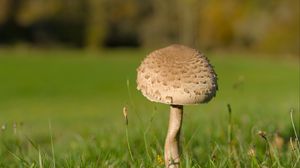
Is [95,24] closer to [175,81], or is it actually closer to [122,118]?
[122,118]

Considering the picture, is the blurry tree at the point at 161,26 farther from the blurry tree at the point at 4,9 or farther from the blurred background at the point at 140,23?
the blurry tree at the point at 4,9

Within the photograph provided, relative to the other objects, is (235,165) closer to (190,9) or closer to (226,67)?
(226,67)

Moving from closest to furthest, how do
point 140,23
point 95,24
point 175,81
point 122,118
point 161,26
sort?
1. point 175,81
2. point 122,118
3. point 161,26
4. point 95,24
5. point 140,23

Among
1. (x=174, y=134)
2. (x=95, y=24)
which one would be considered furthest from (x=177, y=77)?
(x=95, y=24)

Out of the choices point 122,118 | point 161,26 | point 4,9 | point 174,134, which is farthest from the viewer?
Answer: point 161,26

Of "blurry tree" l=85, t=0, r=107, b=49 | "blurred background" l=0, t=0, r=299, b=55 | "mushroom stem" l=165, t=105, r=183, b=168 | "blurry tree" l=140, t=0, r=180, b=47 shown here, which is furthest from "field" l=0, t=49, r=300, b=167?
"blurry tree" l=85, t=0, r=107, b=49

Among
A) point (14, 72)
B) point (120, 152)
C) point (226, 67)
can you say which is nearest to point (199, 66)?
point (120, 152)

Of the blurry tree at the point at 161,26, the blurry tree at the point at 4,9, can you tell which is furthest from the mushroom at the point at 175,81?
the blurry tree at the point at 4,9

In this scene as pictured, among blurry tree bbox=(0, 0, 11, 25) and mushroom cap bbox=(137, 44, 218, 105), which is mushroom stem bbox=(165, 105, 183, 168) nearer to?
mushroom cap bbox=(137, 44, 218, 105)
